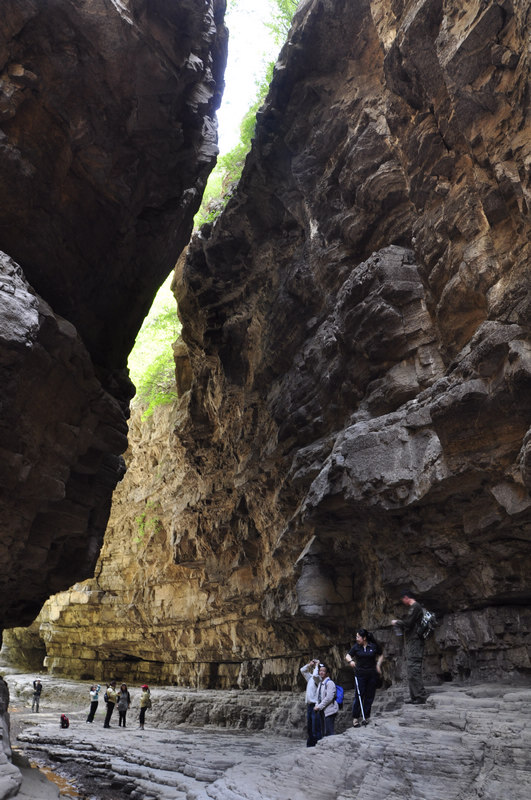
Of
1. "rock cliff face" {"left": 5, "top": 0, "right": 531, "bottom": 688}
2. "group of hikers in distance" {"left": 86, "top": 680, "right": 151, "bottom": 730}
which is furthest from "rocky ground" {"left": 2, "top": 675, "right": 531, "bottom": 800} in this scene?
"rock cliff face" {"left": 5, "top": 0, "right": 531, "bottom": 688}

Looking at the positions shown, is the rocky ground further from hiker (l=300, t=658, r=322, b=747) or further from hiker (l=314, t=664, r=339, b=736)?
hiker (l=314, t=664, r=339, b=736)

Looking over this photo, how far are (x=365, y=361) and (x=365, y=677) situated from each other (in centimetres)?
623

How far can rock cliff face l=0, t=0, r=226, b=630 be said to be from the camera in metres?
9.43

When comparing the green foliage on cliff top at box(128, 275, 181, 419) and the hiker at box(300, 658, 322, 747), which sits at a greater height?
the green foliage on cliff top at box(128, 275, 181, 419)

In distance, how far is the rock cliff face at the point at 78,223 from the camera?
9.43 meters

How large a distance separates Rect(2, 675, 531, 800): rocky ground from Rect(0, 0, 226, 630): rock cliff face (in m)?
4.04

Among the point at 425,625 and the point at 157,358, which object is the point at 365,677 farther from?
the point at 157,358

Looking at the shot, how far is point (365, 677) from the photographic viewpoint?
8688 millimetres

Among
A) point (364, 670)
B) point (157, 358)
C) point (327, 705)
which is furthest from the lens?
point (157, 358)

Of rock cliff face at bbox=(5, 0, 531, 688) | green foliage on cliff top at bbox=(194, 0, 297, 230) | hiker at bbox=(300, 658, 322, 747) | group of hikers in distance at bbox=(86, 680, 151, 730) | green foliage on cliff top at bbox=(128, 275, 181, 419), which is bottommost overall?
group of hikers in distance at bbox=(86, 680, 151, 730)

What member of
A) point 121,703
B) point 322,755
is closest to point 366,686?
point 322,755

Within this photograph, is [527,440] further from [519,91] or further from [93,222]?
[93,222]

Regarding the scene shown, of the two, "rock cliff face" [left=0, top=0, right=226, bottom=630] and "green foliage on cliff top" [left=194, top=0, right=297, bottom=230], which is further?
"green foliage on cliff top" [left=194, top=0, right=297, bottom=230]

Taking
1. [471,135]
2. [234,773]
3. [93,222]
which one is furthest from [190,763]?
[471,135]
